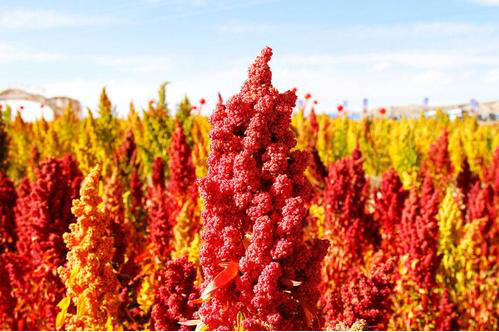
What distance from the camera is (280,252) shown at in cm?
163

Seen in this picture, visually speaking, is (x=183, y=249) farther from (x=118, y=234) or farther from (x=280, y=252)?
(x=280, y=252)

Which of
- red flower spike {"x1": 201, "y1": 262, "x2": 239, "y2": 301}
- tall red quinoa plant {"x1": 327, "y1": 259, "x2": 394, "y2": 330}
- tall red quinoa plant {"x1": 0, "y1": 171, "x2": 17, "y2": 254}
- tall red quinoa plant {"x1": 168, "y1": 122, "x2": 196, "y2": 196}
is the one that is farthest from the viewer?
tall red quinoa plant {"x1": 168, "y1": 122, "x2": 196, "y2": 196}

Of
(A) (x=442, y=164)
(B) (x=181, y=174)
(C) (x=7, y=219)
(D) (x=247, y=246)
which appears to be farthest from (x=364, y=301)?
(A) (x=442, y=164)

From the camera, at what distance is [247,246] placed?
1668mm

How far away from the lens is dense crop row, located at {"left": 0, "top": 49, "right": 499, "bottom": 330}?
5.48ft

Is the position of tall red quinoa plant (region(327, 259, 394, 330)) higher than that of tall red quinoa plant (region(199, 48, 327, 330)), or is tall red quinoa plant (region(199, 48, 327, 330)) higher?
tall red quinoa plant (region(199, 48, 327, 330))

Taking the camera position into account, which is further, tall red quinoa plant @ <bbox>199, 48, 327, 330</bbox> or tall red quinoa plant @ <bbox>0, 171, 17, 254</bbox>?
tall red quinoa plant @ <bbox>0, 171, 17, 254</bbox>

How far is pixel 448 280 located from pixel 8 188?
3439 millimetres

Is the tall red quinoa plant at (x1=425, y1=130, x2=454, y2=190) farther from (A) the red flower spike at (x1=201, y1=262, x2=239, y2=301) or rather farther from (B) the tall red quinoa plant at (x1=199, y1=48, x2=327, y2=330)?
(A) the red flower spike at (x1=201, y1=262, x2=239, y2=301)

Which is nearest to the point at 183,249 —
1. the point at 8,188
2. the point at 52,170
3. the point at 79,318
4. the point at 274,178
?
the point at 52,170

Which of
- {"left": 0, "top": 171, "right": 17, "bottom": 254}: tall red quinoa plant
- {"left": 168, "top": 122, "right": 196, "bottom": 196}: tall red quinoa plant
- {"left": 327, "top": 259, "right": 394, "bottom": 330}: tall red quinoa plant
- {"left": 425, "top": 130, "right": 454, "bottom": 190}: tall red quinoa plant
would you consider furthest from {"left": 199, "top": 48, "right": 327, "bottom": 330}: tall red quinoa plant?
{"left": 425, "top": 130, "right": 454, "bottom": 190}: tall red quinoa plant

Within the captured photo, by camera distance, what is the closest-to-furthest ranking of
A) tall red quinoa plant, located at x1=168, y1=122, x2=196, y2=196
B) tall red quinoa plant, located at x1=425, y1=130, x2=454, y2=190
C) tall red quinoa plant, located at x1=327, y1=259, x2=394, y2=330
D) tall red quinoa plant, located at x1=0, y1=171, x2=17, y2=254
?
tall red quinoa plant, located at x1=327, y1=259, x2=394, y2=330 → tall red quinoa plant, located at x1=0, y1=171, x2=17, y2=254 → tall red quinoa plant, located at x1=168, y1=122, x2=196, y2=196 → tall red quinoa plant, located at x1=425, y1=130, x2=454, y2=190

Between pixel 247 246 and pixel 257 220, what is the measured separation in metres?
0.09

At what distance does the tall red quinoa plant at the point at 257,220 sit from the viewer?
1.63 metres
